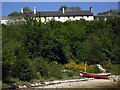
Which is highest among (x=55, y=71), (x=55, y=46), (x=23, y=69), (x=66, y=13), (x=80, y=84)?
(x=66, y=13)

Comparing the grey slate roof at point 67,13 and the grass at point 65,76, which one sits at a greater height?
the grey slate roof at point 67,13

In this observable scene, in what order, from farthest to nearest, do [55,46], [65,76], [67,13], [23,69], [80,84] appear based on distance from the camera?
1. [67,13]
2. [55,46]
3. [65,76]
4. [80,84]
5. [23,69]

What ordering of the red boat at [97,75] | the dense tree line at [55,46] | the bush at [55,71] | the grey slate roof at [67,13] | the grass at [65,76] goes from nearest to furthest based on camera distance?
1. the grass at [65,76]
2. the dense tree line at [55,46]
3. the bush at [55,71]
4. the red boat at [97,75]
5. the grey slate roof at [67,13]

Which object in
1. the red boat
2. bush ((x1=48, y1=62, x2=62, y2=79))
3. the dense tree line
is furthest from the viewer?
the red boat

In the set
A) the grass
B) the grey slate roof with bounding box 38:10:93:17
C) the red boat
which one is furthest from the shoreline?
the grey slate roof with bounding box 38:10:93:17

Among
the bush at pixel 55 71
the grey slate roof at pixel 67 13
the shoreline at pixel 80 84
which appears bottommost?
the shoreline at pixel 80 84

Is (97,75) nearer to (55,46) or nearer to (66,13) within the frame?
(55,46)

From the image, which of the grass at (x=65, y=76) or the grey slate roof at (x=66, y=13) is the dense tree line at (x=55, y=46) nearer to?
the grass at (x=65, y=76)

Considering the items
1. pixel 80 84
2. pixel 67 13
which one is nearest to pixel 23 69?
pixel 80 84

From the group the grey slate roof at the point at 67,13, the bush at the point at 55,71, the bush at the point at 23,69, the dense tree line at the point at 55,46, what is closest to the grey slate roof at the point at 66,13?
the grey slate roof at the point at 67,13

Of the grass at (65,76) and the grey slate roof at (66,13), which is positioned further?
the grey slate roof at (66,13)

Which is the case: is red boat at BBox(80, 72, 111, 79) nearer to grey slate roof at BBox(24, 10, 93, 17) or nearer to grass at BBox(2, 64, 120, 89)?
grass at BBox(2, 64, 120, 89)

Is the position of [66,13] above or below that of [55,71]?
above

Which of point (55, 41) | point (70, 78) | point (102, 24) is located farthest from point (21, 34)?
point (102, 24)
